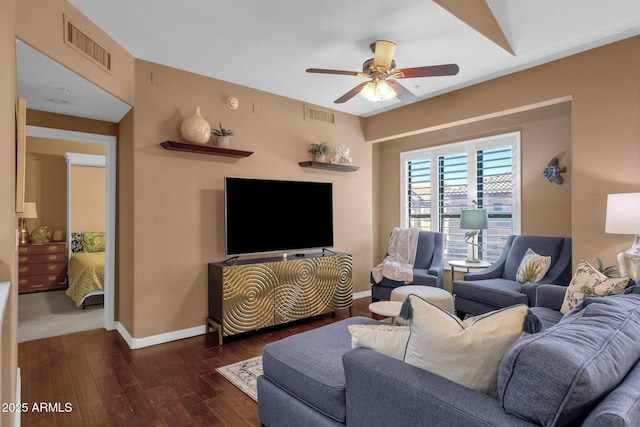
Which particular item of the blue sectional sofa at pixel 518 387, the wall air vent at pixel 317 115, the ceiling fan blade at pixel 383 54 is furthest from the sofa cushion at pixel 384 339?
the wall air vent at pixel 317 115

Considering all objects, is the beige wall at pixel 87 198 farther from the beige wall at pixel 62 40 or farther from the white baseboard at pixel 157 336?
the beige wall at pixel 62 40

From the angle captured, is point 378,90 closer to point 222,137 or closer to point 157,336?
point 222,137

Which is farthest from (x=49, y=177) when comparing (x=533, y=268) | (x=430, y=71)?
(x=533, y=268)

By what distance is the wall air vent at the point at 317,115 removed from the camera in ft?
15.5

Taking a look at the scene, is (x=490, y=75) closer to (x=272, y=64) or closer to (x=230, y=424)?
(x=272, y=64)

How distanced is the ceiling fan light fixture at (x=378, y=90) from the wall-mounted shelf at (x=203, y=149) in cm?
148

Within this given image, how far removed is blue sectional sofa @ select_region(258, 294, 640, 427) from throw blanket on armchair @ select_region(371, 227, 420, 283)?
2714 millimetres

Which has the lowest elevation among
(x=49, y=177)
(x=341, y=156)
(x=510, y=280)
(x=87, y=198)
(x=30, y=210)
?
(x=510, y=280)

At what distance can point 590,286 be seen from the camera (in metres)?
2.50

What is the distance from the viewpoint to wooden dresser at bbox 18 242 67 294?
18.6 ft

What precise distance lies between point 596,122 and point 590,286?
1618 millimetres

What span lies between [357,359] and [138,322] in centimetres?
274

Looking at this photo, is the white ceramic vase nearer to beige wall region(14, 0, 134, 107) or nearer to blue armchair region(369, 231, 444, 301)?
beige wall region(14, 0, 134, 107)

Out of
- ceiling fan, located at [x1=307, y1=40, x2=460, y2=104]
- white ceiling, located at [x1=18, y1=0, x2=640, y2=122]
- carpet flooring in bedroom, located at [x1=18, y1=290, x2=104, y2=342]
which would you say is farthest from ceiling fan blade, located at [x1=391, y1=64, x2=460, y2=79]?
carpet flooring in bedroom, located at [x1=18, y1=290, x2=104, y2=342]
